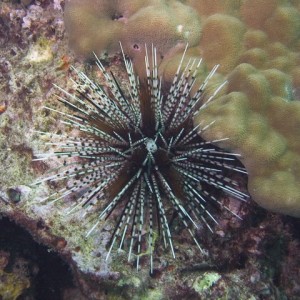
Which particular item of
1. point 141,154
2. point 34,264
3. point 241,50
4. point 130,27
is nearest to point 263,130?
point 241,50

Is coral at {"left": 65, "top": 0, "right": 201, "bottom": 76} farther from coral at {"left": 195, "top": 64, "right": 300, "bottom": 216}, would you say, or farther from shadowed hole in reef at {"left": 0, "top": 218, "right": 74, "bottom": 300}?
shadowed hole in reef at {"left": 0, "top": 218, "right": 74, "bottom": 300}

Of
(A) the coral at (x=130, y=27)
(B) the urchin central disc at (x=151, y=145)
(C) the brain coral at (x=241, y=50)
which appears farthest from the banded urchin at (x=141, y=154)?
(A) the coral at (x=130, y=27)

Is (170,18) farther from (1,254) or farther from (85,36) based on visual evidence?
(1,254)

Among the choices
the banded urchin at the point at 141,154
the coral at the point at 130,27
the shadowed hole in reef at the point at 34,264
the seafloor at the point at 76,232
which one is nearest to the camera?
the banded urchin at the point at 141,154

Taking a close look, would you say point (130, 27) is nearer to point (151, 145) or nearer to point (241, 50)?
point (241, 50)

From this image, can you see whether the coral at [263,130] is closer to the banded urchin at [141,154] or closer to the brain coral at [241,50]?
the brain coral at [241,50]

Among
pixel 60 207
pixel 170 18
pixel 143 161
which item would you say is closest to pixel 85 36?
pixel 170 18

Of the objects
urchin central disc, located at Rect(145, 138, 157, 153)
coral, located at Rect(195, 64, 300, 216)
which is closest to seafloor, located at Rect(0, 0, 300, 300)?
coral, located at Rect(195, 64, 300, 216)
